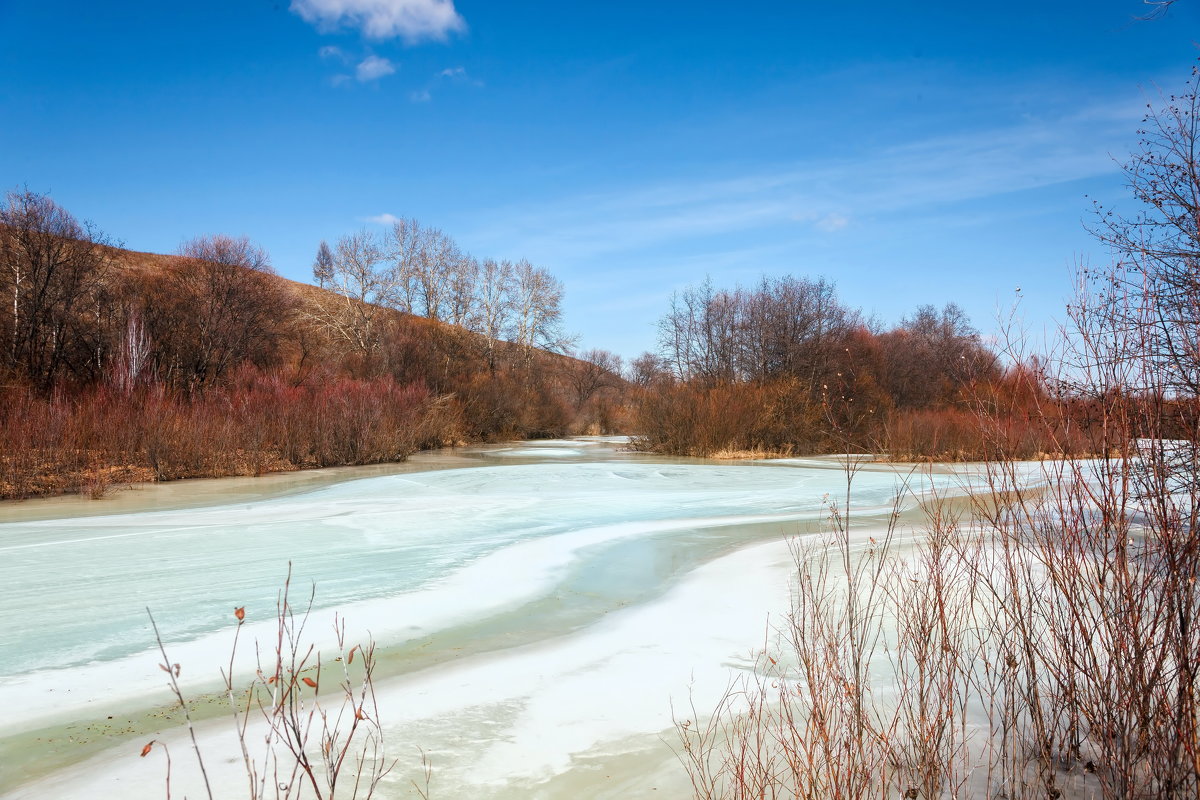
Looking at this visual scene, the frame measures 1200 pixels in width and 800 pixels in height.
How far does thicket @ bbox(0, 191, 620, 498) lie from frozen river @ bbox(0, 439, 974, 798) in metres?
3.84

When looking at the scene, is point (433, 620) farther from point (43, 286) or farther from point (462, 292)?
point (462, 292)

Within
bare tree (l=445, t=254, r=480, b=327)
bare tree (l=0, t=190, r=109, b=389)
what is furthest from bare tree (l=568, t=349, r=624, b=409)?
bare tree (l=0, t=190, r=109, b=389)

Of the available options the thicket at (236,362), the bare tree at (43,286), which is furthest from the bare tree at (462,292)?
the bare tree at (43,286)

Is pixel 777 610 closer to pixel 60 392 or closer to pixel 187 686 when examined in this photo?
pixel 187 686

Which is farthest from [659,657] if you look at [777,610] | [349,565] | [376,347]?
[376,347]

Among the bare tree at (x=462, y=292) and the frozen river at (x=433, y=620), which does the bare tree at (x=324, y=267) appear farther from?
the frozen river at (x=433, y=620)

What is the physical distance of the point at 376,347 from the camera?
32.9 m

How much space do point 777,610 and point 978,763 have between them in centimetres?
251

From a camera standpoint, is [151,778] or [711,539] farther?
[711,539]

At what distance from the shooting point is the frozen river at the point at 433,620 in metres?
3.31

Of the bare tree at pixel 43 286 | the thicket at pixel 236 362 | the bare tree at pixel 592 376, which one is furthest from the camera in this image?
the bare tree at pixel 592 376

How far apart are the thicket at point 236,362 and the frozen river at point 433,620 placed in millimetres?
3840

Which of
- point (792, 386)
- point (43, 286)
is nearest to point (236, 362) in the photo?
point (43, 286)

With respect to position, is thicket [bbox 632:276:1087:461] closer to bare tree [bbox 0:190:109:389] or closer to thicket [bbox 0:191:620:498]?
thicket [bbox 0:191:620:498]
